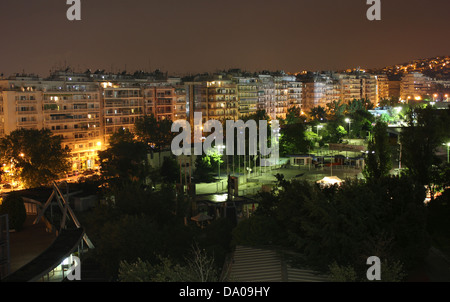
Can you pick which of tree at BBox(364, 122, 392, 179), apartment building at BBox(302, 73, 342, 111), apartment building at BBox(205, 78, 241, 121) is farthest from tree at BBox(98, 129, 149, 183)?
apartment building at BBox(302, 73, 342, 111)

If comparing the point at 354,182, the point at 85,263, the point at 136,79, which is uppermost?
the point at 136,79

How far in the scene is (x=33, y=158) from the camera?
3117 centimetres

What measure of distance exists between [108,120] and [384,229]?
38152 mm

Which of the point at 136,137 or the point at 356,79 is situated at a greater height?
the point at 356,79

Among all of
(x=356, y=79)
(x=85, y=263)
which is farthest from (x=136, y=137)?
(x=356, y=79)

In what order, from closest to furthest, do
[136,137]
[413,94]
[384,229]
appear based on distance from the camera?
1. [384,229]
2. [136,137]
3. [413,94]

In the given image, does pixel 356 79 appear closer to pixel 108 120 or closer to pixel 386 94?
pixel 386 94

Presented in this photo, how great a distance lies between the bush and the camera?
719 inches

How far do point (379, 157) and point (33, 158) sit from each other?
2040 cm

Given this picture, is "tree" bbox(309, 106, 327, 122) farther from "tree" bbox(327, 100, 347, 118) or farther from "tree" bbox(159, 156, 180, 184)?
"tree" bbox(159, 156, 180, 184)

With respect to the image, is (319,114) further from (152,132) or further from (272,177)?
(272,177)

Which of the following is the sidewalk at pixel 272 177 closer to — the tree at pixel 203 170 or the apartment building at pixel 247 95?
the tree at pixel 203 170

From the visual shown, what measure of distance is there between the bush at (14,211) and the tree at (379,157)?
47.3 feet

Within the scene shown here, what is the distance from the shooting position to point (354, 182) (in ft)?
45.4
